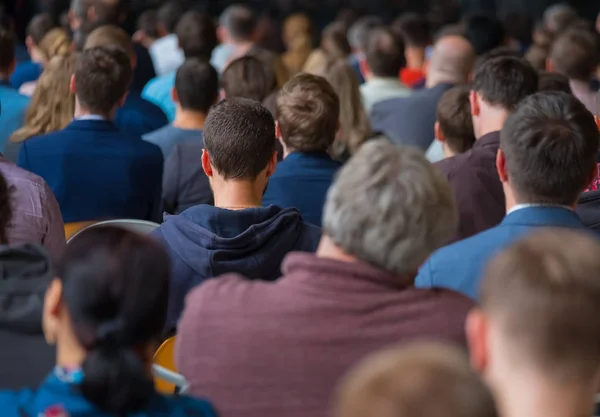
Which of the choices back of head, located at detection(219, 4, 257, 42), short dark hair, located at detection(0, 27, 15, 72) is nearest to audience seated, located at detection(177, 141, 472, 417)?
short dark hair, located at detection(0, 27, 15, 72)

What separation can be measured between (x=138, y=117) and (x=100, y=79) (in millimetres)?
1084

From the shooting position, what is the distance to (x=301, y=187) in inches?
153

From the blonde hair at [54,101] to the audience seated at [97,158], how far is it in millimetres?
183

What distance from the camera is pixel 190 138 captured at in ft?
16.0

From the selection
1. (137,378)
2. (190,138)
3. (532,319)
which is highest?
(532,319)

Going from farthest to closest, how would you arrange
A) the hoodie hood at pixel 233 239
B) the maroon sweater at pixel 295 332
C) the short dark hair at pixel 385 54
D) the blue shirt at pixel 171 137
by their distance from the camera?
the short dark hair at pixel 385 54 < the blue shirt at pixel 171 137 < the hoodie hood at pixel 233 239 < the maroon sweater at pixel 295 332

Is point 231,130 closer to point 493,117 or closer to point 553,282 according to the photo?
point 493,117

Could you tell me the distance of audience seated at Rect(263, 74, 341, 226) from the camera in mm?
3896

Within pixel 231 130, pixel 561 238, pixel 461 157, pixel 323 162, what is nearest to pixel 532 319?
pixel 561 238

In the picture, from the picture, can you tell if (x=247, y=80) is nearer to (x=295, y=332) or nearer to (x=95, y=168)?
(x=95, y=168)

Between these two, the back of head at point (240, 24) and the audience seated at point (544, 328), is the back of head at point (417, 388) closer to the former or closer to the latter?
the audience seated at point (544, 328)

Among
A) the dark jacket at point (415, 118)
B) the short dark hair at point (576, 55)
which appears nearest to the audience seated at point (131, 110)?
the dark jacket at point (415, 118)

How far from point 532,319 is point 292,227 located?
149 centimetres

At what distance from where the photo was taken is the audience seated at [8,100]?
506cm
